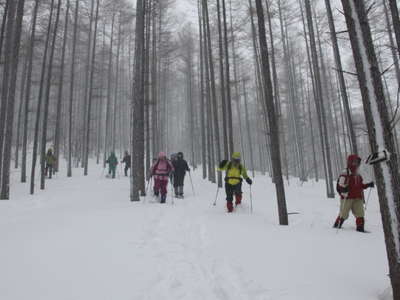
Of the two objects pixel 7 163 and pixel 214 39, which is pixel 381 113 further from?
pixel 214 39

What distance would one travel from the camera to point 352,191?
5941 mm

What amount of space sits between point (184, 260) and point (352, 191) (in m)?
4.38

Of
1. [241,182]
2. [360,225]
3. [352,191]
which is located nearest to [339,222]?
[360,225]

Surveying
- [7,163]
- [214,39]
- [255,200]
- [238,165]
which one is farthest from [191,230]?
[214,39]

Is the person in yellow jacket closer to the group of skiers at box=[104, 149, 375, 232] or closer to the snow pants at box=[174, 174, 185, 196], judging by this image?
the group of skiers at box=[104, 149, 375, 232]

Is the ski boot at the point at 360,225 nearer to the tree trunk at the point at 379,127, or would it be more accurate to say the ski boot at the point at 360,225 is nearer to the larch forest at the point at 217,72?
the larch forest at the point at 217,72

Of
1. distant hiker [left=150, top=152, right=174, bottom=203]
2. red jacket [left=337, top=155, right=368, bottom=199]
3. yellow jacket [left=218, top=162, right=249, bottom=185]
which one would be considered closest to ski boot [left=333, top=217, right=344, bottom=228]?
red jacket [left=337, top=155, right=368, bottom=199]

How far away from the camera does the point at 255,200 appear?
33.9ft

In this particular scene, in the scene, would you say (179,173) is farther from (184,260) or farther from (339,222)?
(184,260)

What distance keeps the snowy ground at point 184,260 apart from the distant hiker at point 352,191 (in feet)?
1.33

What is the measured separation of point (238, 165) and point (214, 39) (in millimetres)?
12245

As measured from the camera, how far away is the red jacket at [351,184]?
586 centimetres

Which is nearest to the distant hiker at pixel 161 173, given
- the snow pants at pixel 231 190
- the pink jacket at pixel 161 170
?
the pink jacket at pixel 161 170

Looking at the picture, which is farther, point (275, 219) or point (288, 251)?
point (275, 219)
